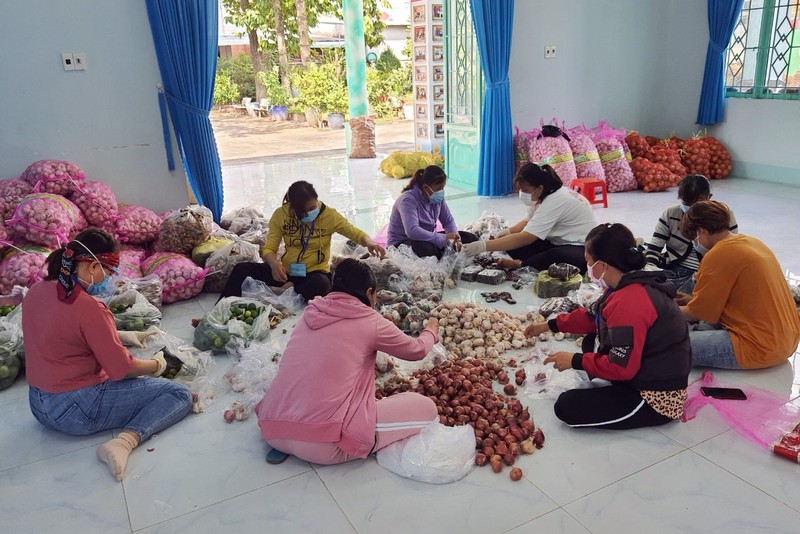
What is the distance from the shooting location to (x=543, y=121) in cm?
732

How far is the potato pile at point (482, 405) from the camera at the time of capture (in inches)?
91.0

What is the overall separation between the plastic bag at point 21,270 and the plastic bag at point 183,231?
0.81 metres

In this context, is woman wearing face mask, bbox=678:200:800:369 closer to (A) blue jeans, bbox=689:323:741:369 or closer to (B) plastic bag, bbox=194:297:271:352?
(A) blue jeans, bbox=689:323:741:369

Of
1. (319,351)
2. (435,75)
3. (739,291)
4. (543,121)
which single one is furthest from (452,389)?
(435,75)

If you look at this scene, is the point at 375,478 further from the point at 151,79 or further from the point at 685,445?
the point at 151,79

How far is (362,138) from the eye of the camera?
9.98 meters

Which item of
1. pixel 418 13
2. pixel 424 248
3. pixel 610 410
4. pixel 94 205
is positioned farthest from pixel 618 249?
pixel 418 13

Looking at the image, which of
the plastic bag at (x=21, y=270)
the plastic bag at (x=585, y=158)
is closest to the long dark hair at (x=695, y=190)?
the plastic bag at (x=585, y=158)

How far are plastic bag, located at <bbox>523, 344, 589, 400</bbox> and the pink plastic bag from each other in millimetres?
475

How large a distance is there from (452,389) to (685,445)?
933 mm

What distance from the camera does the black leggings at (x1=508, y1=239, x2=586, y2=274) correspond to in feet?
13.5

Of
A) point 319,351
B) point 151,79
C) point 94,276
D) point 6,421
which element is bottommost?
point 6,421

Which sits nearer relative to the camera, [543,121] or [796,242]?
[796,242]

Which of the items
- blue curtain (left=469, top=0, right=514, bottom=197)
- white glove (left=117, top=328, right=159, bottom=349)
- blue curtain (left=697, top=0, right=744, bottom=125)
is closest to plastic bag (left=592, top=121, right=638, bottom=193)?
blue curtain (left=469, top=0, right=514, bottom=197)
